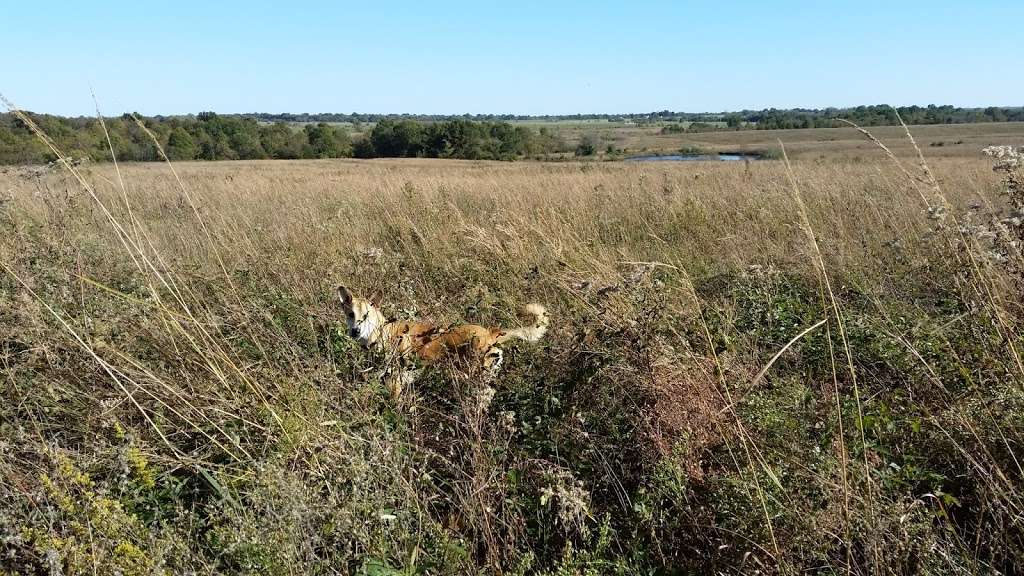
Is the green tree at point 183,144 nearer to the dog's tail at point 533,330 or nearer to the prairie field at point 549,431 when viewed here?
the prairie field at point 549,431

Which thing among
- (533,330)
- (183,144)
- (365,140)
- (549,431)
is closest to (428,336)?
(533,330)

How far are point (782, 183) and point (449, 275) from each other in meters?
6.24

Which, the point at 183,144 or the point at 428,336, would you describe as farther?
the point at 183,144

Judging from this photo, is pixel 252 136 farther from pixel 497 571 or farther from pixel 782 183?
pixel 497 571

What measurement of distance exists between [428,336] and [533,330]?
2.22ft

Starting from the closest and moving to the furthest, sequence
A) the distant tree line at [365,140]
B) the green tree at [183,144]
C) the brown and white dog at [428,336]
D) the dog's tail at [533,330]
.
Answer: the brown and white dog at [428,336] < the dog's tail at [533,330] < the green tree at [183,144] < the distant tree line at [365,140]

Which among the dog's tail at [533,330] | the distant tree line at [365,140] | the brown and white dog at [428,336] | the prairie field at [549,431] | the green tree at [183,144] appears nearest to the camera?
the prairie field at [549,431]

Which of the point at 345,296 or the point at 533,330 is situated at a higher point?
the point at 345,296

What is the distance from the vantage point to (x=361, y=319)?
144 inches

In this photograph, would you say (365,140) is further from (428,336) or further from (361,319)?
(428,336)

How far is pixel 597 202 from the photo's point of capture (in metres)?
9.20

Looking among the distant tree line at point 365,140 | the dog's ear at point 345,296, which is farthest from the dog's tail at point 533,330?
the distant tree line at point 365,140

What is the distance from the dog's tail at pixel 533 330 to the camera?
363 cm

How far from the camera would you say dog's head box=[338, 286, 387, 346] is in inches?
145
